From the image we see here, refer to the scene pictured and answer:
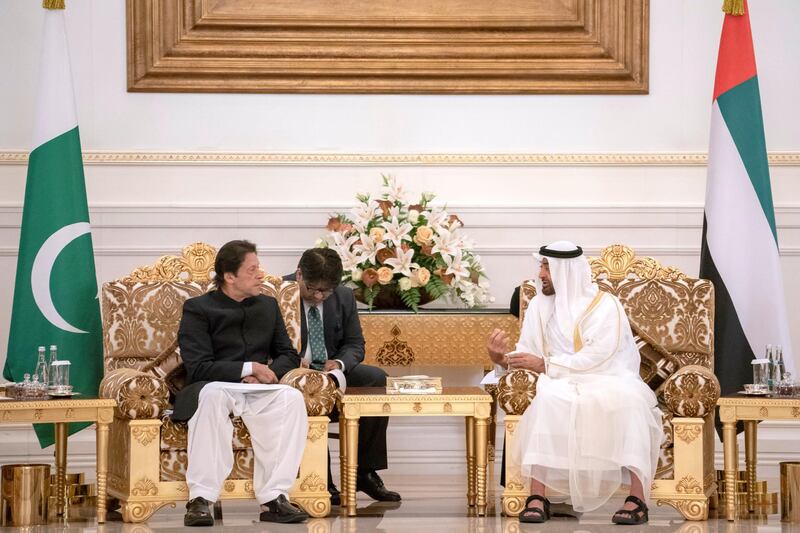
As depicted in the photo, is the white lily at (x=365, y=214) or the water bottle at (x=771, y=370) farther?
the white lily at (x=365, y=214)

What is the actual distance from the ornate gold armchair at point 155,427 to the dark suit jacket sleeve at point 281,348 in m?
0.19

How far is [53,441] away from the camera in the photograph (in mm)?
7246

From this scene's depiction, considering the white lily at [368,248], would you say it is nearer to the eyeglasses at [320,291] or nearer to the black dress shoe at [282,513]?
the eyeglasses at [320,291]

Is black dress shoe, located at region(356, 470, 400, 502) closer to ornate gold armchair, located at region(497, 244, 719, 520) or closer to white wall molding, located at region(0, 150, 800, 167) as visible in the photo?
ornate gold armchair, located at region(497, 244, 719, 520)

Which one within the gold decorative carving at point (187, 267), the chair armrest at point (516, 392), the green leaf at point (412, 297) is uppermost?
the gold decorative carving at point (187, 267)

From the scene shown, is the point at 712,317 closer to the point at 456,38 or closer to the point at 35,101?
the point at 456,38

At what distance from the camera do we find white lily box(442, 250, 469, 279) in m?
7.47

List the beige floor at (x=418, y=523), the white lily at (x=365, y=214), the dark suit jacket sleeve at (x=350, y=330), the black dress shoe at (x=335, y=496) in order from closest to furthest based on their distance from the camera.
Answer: the beige floor at (x=418, y=523), the black dress shoe at (x=335, y=496), the dark suit jacket sleeve at (x=350, y=330), the white lily at (x=365, y=214)

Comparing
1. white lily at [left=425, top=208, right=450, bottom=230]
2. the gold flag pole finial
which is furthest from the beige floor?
the gold flag pole finial

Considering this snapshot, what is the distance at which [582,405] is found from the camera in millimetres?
Answer: 5996

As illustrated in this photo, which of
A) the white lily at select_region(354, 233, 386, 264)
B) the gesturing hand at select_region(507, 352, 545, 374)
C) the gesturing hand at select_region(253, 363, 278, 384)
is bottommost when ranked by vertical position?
the gesturing hand at select_region(253, 363, 278, 384)

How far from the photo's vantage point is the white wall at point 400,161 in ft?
27.0

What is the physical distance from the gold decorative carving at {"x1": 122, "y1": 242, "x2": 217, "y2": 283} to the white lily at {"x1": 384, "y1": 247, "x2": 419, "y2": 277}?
3.76ft

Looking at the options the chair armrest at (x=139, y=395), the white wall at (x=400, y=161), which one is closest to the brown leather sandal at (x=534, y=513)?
the chair armrest at (x=139, y=395)
